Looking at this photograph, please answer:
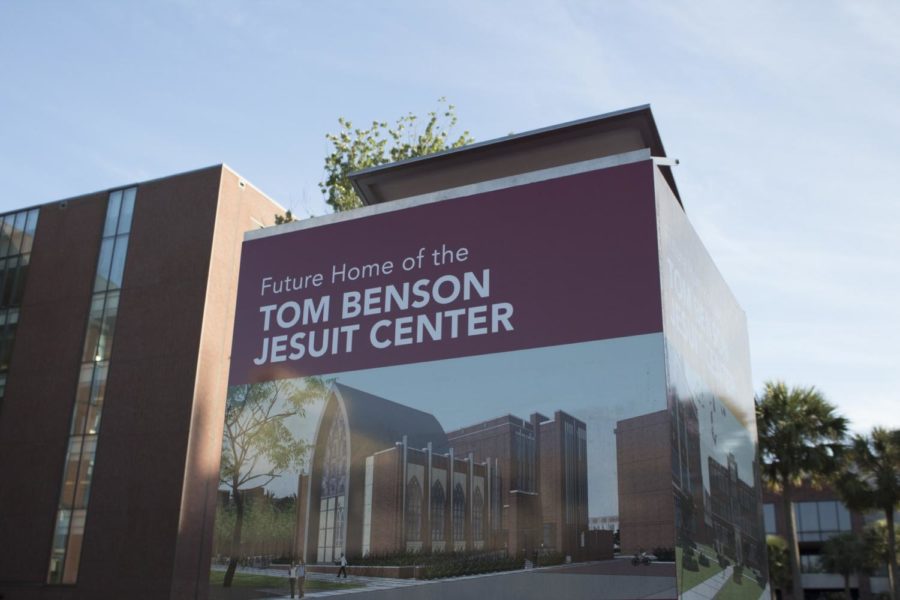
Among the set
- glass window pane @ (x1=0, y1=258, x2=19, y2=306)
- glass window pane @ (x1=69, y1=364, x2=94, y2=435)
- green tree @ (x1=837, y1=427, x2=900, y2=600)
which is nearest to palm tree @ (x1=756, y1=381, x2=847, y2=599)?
green tree @ (x1=837, y1=427, x2=900, y2=600)

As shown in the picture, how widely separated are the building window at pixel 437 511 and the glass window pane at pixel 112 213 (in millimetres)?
16640

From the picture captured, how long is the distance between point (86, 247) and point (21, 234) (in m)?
3.58

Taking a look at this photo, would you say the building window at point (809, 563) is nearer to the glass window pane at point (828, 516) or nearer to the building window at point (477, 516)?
the glass window pane at point (828, 516)

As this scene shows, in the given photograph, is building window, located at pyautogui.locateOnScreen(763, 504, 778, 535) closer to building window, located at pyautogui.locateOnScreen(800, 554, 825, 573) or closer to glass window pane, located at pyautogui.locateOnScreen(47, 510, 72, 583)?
building window, located at pyautogui.locateOnScreen(800, 554, 825, 573)

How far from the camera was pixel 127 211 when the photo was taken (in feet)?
87.6

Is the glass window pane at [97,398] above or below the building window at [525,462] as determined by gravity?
above

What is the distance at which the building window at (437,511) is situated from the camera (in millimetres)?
14711

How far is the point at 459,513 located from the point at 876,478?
982 inches

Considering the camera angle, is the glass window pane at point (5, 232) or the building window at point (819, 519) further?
the building window at point (819, 519)

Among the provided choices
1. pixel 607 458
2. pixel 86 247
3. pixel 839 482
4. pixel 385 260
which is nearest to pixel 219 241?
pixel 86 247

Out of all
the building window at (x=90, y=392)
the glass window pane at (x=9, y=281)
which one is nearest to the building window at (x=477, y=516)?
the building window at (x=90, y=392)

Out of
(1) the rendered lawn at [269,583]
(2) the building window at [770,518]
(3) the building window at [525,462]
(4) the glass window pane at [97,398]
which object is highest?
(4) the glass window pane at [97,398]

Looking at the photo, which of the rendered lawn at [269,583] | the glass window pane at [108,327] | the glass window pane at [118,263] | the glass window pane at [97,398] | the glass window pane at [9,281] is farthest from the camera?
the glass window pane at [9,281]

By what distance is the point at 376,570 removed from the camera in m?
14.9
